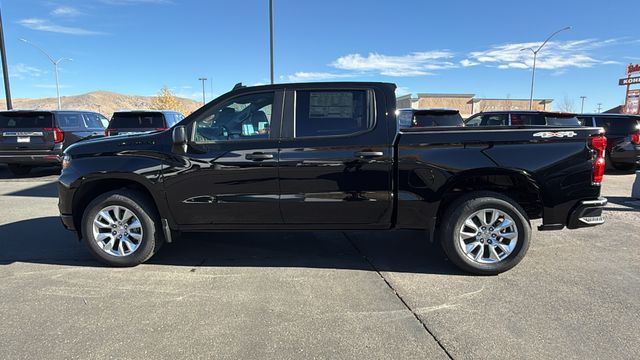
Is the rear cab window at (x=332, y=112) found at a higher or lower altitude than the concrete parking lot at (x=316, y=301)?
higher

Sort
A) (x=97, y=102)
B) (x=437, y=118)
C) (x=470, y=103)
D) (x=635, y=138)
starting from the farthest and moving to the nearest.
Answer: (x=97, y=102) < (x=470, y=103) < (x=635, y=138) < (x=437, y=118)

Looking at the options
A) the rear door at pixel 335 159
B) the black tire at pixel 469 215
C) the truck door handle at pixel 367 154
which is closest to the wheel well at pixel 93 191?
the rear door at pixel 335 159

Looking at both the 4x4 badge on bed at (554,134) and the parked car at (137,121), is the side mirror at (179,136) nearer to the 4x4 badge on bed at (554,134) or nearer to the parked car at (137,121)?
the 4x4 badge on bed at (554,134)

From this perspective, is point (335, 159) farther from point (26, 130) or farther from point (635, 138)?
point (635, 138)

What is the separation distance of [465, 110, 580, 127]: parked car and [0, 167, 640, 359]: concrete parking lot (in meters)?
4.47

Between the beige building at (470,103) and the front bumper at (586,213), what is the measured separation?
66.4 m

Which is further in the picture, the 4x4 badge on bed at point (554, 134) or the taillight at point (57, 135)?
the taillight at point (57, 135)

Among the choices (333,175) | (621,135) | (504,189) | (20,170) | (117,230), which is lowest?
(20,170)

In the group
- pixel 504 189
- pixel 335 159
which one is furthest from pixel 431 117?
pixel 335 159

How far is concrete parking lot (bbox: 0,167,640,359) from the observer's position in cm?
301

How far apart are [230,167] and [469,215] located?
242 centimetres

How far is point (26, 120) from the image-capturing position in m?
10.4

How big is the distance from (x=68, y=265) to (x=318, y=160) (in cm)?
293

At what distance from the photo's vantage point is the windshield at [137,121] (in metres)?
10.5
